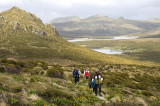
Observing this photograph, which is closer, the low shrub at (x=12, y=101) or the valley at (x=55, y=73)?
the low shrub at (x=12, y=101)

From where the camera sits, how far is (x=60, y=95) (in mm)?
10078

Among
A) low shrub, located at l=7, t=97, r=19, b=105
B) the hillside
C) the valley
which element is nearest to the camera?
low shrub, located at l=7, t=97, r=19, b=105

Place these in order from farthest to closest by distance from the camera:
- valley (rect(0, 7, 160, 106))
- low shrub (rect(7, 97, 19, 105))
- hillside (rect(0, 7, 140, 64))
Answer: hillside (rect(0, 7, 140, 64)), valley (rect(0, 7, 160, 106)), low shrub (rect(7, 97, 19, 105))

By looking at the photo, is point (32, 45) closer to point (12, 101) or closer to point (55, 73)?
point (55, 73)

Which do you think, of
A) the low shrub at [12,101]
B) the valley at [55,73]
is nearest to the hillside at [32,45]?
the valley at [55,73]

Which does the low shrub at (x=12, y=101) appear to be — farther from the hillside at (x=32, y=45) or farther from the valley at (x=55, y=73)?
the hillside at (x=32, y=45)

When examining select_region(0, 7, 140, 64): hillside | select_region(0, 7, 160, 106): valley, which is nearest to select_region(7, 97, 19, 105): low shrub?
select_region(0, 7, 160, 106): valley

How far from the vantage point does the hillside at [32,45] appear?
295 ft

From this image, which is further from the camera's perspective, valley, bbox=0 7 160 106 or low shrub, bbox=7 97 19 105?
valley, bbox=0 7 160 106

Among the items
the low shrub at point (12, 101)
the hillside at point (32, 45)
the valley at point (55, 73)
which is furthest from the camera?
the hillside at point (32, 45)

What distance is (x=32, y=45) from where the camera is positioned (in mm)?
108062

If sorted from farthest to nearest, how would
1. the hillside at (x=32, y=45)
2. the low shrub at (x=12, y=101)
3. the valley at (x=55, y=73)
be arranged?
the hillside at (x=32, y=45) < the valley at (x=55, y=73) < the low shrub at (x=12, y=101)

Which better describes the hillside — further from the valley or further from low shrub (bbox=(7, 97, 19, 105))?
low shrub (bbox=(7, 97, 19, 105))

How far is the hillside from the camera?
89.8 meters
